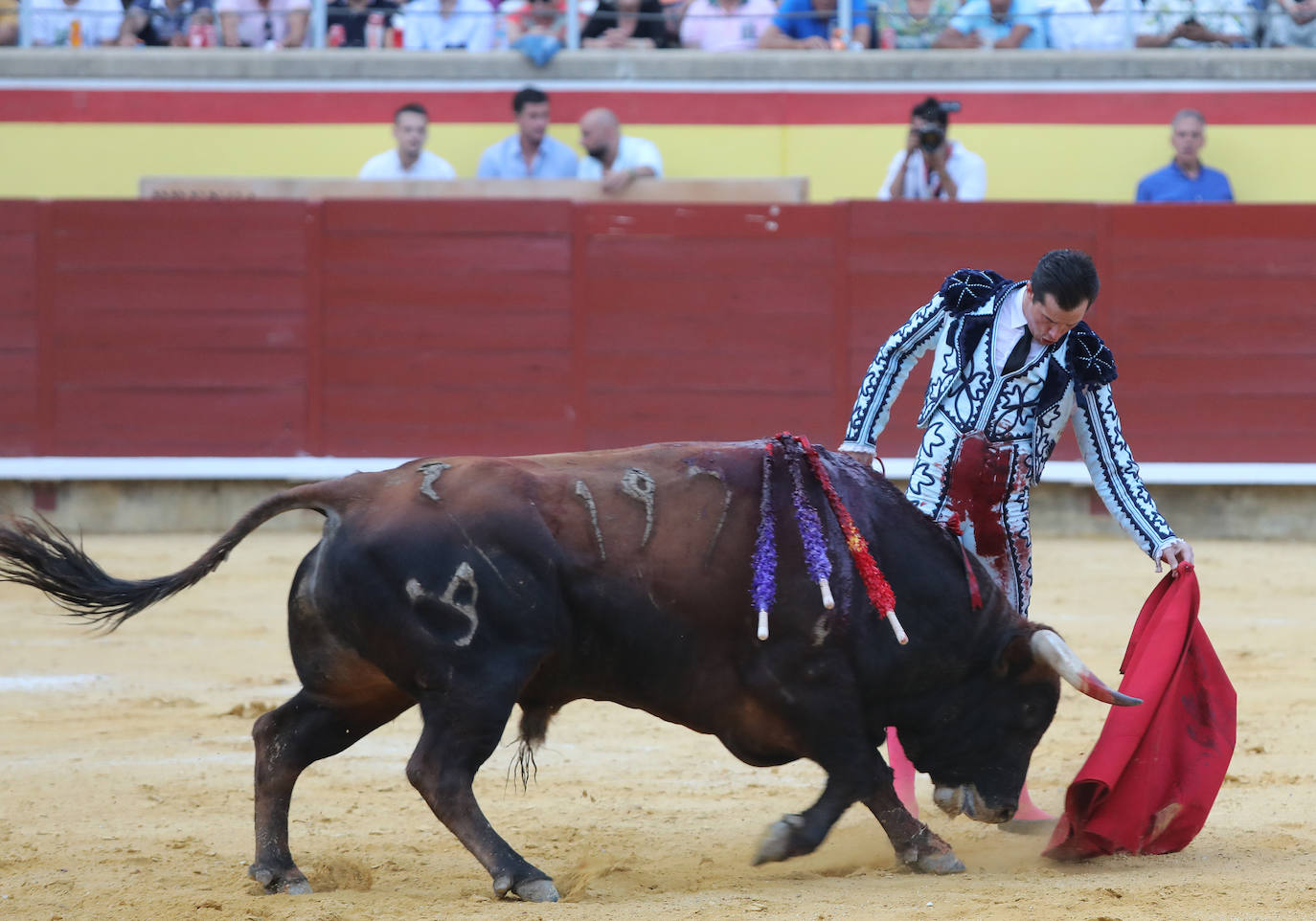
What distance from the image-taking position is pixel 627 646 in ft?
9.96

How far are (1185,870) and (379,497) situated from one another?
155 centimetres

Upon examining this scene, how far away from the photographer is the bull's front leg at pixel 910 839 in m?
3.11

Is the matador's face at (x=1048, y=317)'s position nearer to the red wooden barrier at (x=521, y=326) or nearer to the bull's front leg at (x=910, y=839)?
the bull's front leg at (x=910, y=839)

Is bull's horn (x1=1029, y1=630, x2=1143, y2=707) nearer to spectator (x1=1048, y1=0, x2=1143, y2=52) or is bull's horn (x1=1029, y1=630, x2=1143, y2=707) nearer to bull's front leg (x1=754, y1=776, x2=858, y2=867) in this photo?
bull's front leg (x1=754, y1=776, x2=858, y2=867)

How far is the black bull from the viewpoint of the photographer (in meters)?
2.93

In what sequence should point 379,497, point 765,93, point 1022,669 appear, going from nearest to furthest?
point 379,497
point 1022,669
point 765,93

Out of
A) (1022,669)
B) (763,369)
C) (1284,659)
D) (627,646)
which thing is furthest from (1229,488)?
(627,646)

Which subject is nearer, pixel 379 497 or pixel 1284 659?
pixel 379 497

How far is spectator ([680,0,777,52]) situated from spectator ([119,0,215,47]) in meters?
2.51

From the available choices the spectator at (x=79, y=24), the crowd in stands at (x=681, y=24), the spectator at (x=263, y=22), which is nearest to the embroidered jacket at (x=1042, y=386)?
the crowd in stands at (x=681, y=24)

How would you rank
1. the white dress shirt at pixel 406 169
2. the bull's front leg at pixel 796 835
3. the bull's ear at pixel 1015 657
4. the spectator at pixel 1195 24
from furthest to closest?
the spectator at pixel 1195 24 < the white dress shirt at pixel 406 169 < the bull's ear at pixel 1015 657 < the bull's front leg at pixel 796 835

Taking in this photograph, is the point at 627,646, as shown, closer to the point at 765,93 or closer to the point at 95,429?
the point at 95,429

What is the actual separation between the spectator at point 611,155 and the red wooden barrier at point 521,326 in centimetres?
16

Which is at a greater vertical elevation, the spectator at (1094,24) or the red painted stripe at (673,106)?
the spectator at (1094,24)
